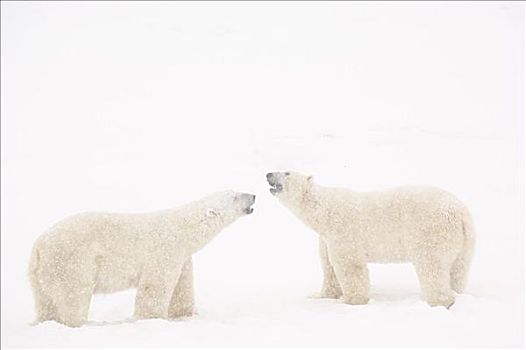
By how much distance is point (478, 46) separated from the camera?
17703 millimetres

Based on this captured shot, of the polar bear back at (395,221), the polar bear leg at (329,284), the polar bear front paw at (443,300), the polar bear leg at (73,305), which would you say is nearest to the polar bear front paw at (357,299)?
the polar bear back at (395,221)

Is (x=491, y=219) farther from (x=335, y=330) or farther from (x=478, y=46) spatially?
(x=478, y=46)

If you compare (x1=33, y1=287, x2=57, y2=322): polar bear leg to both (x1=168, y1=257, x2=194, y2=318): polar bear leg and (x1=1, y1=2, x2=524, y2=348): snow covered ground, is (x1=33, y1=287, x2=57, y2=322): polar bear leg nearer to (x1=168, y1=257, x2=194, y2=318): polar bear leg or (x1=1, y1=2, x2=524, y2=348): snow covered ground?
(x1=1, y1=2, x2=524, y2=348): snow covered ground

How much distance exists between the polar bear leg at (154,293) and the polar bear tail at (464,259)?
2574mm

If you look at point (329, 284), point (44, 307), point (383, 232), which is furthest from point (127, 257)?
point (383, 232)

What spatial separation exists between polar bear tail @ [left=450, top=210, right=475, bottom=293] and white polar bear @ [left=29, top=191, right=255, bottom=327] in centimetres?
200

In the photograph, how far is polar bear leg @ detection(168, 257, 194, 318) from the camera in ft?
21.3

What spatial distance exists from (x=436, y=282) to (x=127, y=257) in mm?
2728

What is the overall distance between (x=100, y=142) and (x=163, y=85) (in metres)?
3.70

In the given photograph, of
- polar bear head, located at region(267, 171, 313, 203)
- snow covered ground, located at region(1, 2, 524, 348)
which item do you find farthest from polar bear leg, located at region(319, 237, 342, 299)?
polar bear head, located at region(267, 171, 313, 203)

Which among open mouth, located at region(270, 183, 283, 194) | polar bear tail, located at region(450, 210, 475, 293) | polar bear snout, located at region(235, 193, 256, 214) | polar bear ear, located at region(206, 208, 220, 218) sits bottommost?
polar bear tail, located at region(450, 210, 475, 293)

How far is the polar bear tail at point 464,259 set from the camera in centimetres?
628

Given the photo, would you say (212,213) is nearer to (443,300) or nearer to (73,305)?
(73,305)

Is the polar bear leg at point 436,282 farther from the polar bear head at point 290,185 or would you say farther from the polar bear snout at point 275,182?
the polar bear snout at point 275,182
